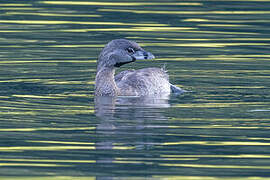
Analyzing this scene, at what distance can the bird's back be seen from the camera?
655 inches

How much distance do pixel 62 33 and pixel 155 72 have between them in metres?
6.16

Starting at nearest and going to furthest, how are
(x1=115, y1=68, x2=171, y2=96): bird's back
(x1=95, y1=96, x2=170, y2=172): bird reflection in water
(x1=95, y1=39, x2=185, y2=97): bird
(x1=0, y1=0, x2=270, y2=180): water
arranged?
Result: 1. (x1=0, y1=0, x2=270, y2=180): water
2. (x1=95, y1=96, x2=170, y2=172): bird reflection in water
3. (x1=95, y1=39, x2=185, y2=97): bird
4. (x1=115, y1=68, x2=171, y2=96): bird's back

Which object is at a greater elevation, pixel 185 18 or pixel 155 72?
pixel 185 18

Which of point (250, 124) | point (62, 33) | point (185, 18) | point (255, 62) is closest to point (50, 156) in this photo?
point (250, 124)

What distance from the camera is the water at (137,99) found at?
11320 mm

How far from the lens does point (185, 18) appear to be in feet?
82.6

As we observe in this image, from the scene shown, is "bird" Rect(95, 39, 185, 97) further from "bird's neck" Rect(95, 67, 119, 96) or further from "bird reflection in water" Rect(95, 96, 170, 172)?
"bird reflection in water" Rect(95, 96, 170, 172)

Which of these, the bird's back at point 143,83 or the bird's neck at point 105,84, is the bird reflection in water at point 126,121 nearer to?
the bird's neck at point 105,84

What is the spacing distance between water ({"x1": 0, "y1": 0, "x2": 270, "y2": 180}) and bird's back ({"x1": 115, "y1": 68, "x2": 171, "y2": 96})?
1.47 feet

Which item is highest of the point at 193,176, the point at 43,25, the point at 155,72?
the point at 43,25

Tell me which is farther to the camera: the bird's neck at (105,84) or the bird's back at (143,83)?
the bird's back at (143,83)

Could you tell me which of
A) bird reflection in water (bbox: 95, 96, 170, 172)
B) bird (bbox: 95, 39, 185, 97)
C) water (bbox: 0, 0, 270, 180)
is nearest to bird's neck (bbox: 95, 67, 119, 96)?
bird (bbox: 95, 39, 185, 97)

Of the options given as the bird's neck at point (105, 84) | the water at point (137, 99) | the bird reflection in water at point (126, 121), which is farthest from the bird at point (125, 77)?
the water at point (137, 99)

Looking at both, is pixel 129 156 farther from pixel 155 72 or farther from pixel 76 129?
pixel 155 72
